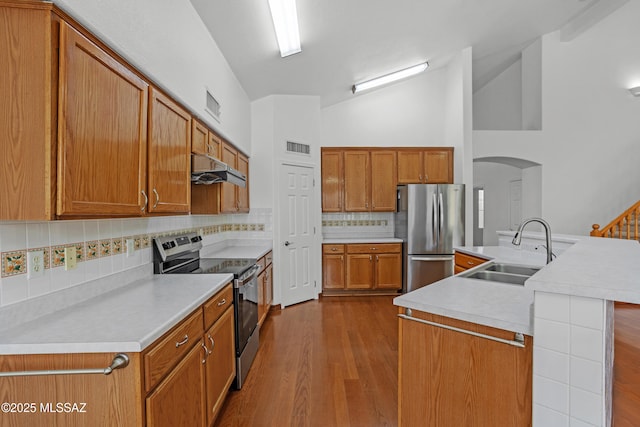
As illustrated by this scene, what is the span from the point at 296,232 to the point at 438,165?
103 inches

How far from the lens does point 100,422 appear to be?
109 cm

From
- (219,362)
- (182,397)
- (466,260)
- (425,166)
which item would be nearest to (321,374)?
(219,362)

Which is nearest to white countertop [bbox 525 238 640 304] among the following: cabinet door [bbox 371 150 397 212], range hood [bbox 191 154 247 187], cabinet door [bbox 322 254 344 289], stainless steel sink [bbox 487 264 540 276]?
stainless steel sink [bbox 487 264 540 276]

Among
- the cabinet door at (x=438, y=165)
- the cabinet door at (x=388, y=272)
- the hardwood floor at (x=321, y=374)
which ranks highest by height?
the cabinet door at (x=438, y=165)

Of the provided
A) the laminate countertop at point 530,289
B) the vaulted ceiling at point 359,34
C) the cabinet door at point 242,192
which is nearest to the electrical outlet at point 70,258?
the laminate countertop at point 530,289

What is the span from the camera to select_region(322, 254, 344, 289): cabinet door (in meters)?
4.91

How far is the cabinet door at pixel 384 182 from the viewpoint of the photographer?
5.18m

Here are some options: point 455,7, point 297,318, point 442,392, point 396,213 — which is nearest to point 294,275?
point 297,318

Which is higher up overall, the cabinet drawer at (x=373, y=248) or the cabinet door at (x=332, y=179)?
the cabinet door at (x=332, y=179)

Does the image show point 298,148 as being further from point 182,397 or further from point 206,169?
point 182,397

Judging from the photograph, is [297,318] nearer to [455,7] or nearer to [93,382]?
[93,382]

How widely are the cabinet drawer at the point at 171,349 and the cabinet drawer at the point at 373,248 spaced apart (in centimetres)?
346

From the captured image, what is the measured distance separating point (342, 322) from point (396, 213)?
233 centimetres

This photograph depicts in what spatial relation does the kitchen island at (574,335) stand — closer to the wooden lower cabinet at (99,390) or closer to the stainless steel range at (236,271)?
the wooden lower cabinet at (99,390)
